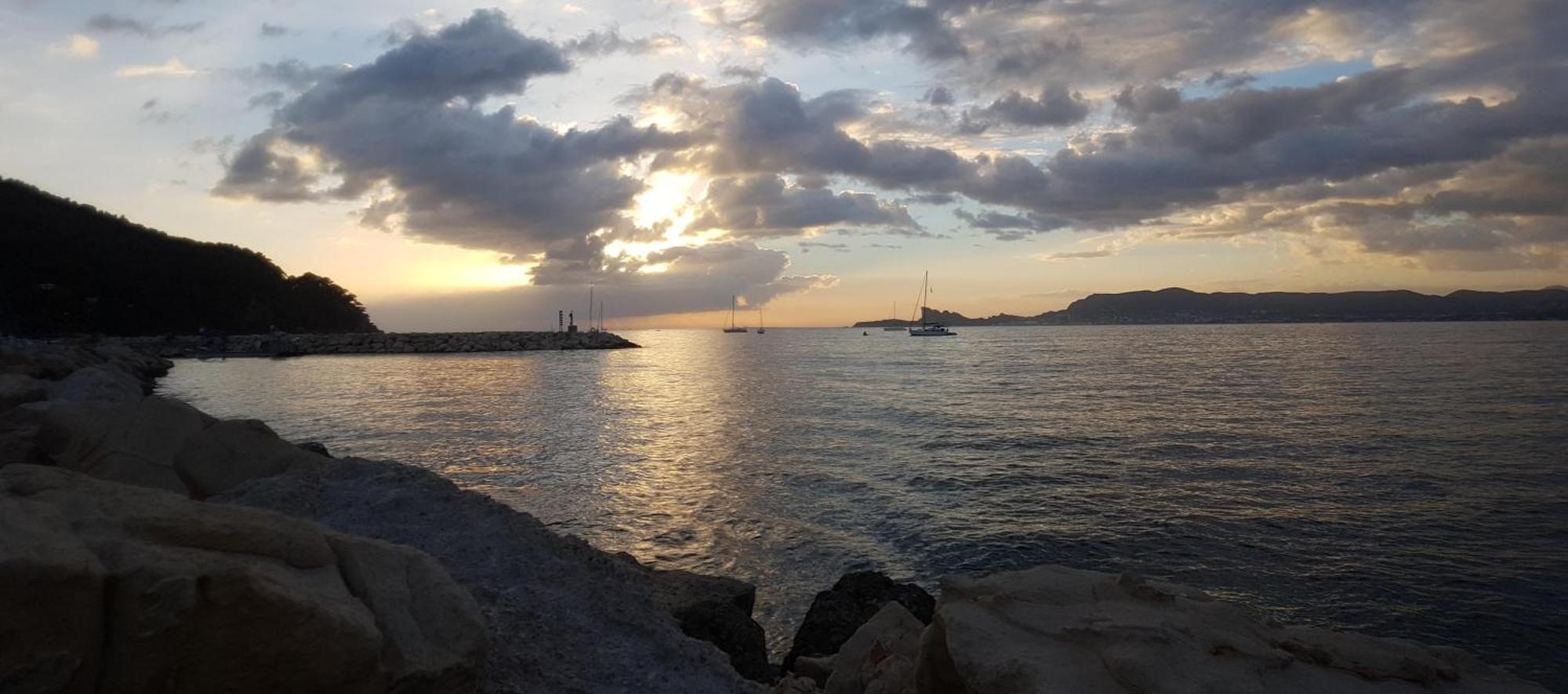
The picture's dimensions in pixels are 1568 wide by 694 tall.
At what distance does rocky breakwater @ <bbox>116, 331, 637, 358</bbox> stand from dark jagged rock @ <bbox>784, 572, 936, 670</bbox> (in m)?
90.0

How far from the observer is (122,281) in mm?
94688

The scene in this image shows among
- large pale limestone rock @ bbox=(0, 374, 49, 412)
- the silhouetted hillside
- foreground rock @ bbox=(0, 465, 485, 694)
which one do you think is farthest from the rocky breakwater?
foreground rock @ bbox=(0, 465, 485, 694)

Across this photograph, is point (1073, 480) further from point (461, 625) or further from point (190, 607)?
point (190, 607)

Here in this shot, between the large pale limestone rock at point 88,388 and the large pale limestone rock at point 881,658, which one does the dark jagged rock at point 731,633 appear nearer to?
the large pale limestone rock at point 881,658

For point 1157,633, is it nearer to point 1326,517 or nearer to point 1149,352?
point 1326,517

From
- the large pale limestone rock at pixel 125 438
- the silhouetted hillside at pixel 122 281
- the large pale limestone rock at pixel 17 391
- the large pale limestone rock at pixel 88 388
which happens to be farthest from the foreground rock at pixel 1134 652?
the silhouetted hillside at pixel 122 281

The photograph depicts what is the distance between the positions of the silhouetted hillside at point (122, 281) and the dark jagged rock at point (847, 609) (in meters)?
74.7

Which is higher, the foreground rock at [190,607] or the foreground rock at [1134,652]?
the foreground rock at [190,607]

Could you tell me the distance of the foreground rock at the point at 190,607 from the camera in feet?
12.1

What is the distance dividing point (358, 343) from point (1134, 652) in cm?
11186

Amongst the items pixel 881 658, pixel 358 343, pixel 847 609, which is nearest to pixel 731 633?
pixel 847 609

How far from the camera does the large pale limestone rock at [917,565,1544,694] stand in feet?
13.4

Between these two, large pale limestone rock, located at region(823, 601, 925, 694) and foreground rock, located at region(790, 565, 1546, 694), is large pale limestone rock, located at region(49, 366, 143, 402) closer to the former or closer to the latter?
large pale limestone rock, located at region(823, 601, 925, 694)

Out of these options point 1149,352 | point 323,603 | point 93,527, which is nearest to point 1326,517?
point 323,603
